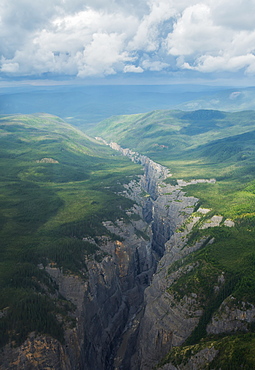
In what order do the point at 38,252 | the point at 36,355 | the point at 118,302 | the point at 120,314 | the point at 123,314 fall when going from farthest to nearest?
the point at 118,302
the point at 123,314
the point at 120,314
the point at 38,252
the point at 36,355

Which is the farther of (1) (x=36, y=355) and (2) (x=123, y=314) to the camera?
(2) (x=123, y=314)

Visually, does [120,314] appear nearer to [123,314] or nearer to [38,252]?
[123,314]

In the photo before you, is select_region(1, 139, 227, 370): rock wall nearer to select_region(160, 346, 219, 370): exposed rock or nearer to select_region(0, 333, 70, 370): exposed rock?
select_region(0, 333, 70, 370): exposed rock

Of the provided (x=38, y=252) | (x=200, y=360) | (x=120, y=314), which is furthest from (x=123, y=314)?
(x=200, y=360)

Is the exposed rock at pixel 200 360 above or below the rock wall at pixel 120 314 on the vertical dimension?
above

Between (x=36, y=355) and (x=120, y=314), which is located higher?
(x=36, y=355)

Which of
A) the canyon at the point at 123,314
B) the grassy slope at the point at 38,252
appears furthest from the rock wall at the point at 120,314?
the grassy slope at the point at 38,252

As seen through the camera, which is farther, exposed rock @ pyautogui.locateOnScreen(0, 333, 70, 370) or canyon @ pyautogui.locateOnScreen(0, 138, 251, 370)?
canyon @ pyautogui.locateOnScreen(0, 138, 251, 370)

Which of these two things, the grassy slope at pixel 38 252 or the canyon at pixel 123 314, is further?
the grassy slope at pixel 38 252

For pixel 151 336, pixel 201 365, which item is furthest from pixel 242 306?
pixel 151 336

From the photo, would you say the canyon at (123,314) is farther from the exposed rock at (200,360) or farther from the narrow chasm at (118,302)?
the exposed rock at (200,360)

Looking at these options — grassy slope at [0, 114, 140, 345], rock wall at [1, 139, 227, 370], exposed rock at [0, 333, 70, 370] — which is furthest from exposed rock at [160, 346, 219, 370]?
grassy slope at [0, 114, 140, 345]

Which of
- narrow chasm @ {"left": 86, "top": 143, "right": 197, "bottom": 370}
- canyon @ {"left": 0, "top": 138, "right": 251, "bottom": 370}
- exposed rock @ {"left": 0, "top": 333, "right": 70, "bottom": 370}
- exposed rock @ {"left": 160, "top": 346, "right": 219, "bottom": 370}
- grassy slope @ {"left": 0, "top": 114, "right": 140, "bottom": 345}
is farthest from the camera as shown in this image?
narrow chasm @ {"left": 86, "top": 143, "right": 197, "bottom": 370}
